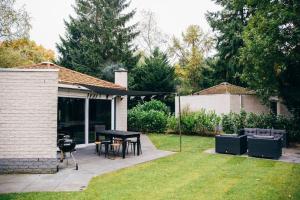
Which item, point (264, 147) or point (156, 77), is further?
point (156, 77)

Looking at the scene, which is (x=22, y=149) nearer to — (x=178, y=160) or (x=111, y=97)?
(x=178, y=160)

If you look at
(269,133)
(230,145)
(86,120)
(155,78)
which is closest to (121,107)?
(86,120)

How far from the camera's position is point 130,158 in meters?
11.8

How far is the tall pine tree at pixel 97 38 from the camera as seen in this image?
105 ft

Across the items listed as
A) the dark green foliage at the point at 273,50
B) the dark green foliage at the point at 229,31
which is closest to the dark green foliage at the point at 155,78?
the dark green foliage at the point at 229,31

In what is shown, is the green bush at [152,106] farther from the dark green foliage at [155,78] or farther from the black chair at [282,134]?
the black chair at [282,134]

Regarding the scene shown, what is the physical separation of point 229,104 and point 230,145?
9.42 m

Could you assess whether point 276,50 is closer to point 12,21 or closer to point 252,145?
point 252,145

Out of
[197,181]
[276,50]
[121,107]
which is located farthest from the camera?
[121,107]

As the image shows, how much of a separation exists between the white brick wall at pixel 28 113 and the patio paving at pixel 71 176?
31.8 inches

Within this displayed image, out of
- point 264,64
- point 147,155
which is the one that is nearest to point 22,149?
point 147,155

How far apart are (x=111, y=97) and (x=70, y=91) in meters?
3.67

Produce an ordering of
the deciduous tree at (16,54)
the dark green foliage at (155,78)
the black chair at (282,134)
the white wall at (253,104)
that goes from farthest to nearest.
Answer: the dark green foliage at (155,78) → the deciduous tree at (16,54) → the white wall at (253,104) → the black chair at (282,134)

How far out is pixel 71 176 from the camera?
8742mm
